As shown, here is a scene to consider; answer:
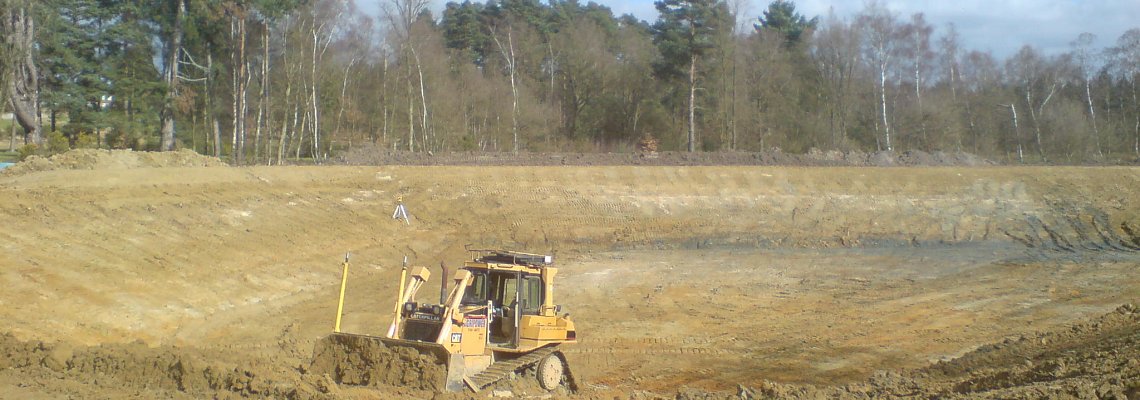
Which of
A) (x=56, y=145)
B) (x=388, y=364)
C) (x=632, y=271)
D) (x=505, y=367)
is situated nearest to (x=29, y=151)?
(x=56, y=145)

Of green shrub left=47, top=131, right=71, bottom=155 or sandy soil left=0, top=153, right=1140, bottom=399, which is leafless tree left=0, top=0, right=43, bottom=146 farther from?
sandy soil left=0, top=153, right=1140, bottom=399

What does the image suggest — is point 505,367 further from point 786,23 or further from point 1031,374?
point 786,23

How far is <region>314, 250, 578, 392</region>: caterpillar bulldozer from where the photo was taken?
34.4 feet

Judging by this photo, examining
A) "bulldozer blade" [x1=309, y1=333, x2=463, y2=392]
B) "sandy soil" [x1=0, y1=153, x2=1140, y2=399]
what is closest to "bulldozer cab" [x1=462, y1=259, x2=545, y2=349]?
"bulldozer blade" [x1=309, y1=333, x2=463, y2=392]

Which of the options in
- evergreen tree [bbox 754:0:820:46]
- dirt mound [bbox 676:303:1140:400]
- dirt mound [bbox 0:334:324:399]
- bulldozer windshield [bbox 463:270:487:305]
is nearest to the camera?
dirt mound [bbox 676:303:1140:400]

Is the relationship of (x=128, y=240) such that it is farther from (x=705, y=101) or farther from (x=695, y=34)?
(x=705, y=101)

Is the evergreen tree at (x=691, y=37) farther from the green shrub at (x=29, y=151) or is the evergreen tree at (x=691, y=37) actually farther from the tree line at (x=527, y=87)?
the green shrub at (x=29, y=151)

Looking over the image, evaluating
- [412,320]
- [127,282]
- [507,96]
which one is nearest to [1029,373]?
[412,320]

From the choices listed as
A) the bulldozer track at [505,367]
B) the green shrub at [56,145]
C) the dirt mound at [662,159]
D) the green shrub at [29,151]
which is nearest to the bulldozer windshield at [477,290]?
the bulldozer track at [505,367]

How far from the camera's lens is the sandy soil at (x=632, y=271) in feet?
36.5

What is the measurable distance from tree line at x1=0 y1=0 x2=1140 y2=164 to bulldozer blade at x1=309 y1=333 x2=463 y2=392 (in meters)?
29.6

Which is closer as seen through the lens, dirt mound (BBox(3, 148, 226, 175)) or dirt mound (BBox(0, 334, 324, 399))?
dirt mound (BBox(0, 334, 324, 399))

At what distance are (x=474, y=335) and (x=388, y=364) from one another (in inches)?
44.4

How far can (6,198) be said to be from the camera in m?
19.8
